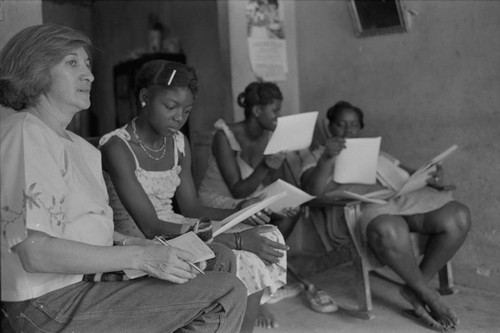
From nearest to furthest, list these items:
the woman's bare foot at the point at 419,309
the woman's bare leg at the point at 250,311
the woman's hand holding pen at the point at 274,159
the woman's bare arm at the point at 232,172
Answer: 1. the woman's bare leg at the point at 250,311
2. the woman's bare foot at the point at 419,309
3. the woman's hand holding pen at the point at 274,159
4. the woman's bare arm at the point at 232,172

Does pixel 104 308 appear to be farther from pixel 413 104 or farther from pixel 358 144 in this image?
pixel 413 104

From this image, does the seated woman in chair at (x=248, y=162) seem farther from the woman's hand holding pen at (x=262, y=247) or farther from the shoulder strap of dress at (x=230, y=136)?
the woman's hand holding pen at (x=262, y=247)

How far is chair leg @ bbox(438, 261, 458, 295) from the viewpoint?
3.50 metres

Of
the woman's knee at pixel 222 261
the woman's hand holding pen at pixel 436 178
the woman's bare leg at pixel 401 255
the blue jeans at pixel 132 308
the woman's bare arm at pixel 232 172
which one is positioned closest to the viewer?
the blue jeans at pixel 132 308

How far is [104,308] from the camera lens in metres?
1.74

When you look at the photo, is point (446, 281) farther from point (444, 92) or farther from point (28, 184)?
point (28, 184)

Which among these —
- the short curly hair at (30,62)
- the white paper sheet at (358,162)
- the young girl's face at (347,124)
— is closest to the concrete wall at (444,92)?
the young girl's face at (347,124)

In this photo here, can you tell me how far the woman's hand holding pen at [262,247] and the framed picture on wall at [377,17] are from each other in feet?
6.87

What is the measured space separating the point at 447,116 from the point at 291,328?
1.64 m

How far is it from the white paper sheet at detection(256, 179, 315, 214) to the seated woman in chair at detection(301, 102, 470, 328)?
456mm

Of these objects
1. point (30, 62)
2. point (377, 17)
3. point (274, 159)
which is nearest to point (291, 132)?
point (274, 159)

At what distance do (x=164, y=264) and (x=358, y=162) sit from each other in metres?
1.93

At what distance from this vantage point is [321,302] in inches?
131

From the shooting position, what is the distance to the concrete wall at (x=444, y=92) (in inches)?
136
